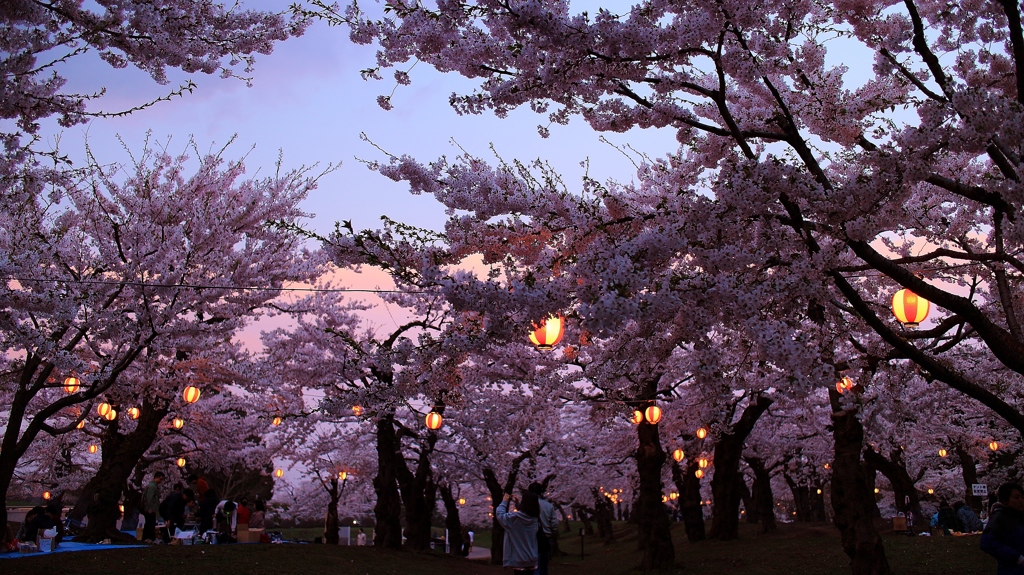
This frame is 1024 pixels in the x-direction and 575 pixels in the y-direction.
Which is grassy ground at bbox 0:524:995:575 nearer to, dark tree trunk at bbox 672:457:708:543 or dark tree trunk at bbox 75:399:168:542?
dark tree trunk at bbox 672:457:708:543

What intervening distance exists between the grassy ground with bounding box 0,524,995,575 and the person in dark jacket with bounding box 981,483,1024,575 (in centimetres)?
707

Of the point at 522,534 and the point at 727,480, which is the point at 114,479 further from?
the point at 727,480

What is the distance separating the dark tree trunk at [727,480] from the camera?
1939 cm

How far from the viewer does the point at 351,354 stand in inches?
626

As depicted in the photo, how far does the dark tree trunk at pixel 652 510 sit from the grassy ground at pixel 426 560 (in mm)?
493

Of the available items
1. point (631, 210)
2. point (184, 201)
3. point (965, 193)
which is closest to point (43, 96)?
point (631, 210)

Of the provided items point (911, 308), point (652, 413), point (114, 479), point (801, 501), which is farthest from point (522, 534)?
point (801, 501)

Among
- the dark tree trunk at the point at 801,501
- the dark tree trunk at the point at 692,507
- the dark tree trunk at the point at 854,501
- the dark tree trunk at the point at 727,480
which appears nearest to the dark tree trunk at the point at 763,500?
the dark tree trunk at the point at 692,507

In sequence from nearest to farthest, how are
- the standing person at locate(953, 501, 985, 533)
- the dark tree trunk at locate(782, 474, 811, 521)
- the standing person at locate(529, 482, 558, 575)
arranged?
the standing person at locate(529, 482, 558, 575) → the standing person at locate(953, 501, 985, 533) → the dark tree trunk at locate(782, 474, 811, 521)

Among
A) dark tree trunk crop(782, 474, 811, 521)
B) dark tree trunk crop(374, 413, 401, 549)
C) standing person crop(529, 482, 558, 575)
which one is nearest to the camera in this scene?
standing person crop(529, 482, 558, 575)

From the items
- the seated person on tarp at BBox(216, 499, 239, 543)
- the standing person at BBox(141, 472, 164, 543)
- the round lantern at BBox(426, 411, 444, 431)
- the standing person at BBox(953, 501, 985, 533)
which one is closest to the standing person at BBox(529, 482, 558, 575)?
the round lantern at BBox(426, 411, 444, 431)

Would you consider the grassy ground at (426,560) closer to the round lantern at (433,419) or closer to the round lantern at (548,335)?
the round lantern at (433,419)

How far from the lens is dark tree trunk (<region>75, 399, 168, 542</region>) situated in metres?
15.0

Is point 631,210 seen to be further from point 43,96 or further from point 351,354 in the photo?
point 351,354
